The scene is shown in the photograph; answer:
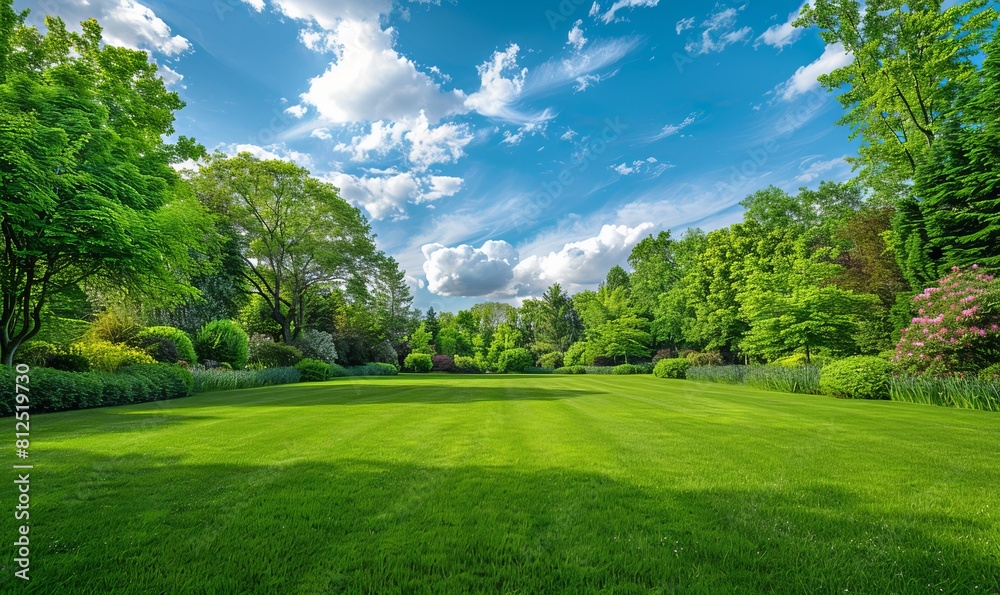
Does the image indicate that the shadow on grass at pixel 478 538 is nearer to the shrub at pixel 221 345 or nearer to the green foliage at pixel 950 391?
the green foliage at pixel 950 391

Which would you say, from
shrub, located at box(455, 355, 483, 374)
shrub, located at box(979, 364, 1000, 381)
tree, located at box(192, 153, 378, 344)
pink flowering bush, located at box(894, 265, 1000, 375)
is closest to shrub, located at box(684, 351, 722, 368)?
pink flowering bush, located at box(894, 265, 1000, 375)

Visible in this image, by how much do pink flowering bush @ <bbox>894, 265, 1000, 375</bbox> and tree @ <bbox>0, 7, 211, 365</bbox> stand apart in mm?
22049

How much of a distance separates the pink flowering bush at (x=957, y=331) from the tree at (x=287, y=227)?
1150 inches

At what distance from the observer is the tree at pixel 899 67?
16375 mm

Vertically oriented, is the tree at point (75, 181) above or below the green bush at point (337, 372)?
above

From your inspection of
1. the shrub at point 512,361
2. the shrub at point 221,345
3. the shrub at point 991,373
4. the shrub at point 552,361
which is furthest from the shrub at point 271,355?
the shrub at point 552,361

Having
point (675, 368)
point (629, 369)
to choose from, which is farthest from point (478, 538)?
point (629, 369)

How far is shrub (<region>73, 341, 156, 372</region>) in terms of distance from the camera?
1066 cm

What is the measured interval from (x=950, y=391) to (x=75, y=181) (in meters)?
22.5

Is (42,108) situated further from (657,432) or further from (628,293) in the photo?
(628,293)

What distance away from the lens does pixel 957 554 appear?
230 centimetres

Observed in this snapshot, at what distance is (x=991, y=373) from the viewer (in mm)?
9789

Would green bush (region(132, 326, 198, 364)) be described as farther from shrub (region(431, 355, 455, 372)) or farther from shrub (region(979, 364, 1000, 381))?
shrub (region(979, 364, 1000, 381))

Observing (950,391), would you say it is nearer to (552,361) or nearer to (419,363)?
(419,363)
